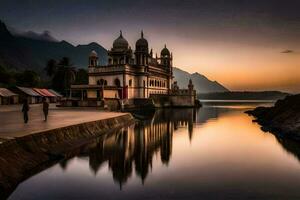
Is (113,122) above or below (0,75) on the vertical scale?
below

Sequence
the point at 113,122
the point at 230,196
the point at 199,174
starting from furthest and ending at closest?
the point at 113,122 < the point at 199,174 < the point at 230,196

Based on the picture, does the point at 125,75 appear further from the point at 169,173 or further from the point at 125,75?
the point at 169,173

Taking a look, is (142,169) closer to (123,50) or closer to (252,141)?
(252,141)

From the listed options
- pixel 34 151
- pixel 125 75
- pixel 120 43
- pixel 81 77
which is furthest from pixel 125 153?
pixel 81 77

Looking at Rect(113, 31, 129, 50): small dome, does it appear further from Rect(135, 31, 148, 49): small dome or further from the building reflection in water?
the building reflection in water

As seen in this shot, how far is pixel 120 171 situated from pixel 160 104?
250 feet

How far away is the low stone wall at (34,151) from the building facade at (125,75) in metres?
41.5

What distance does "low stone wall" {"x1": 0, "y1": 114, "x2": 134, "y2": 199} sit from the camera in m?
13.8

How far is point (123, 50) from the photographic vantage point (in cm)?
9100

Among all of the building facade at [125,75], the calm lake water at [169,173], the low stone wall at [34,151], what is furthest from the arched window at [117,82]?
the calm lake water at [169,173]

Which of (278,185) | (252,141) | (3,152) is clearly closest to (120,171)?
(3,152)

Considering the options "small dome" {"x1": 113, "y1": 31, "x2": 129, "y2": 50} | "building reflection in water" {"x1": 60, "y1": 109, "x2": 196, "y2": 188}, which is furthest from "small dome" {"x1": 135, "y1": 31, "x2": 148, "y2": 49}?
"building reflection in water" {"x1": 60, "y1": 109, "x2": 196, "y2": 188}

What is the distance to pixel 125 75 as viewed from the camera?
7944 cm

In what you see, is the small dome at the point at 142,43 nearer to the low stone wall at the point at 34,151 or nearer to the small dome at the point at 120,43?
the small dome at the point at 120,43
